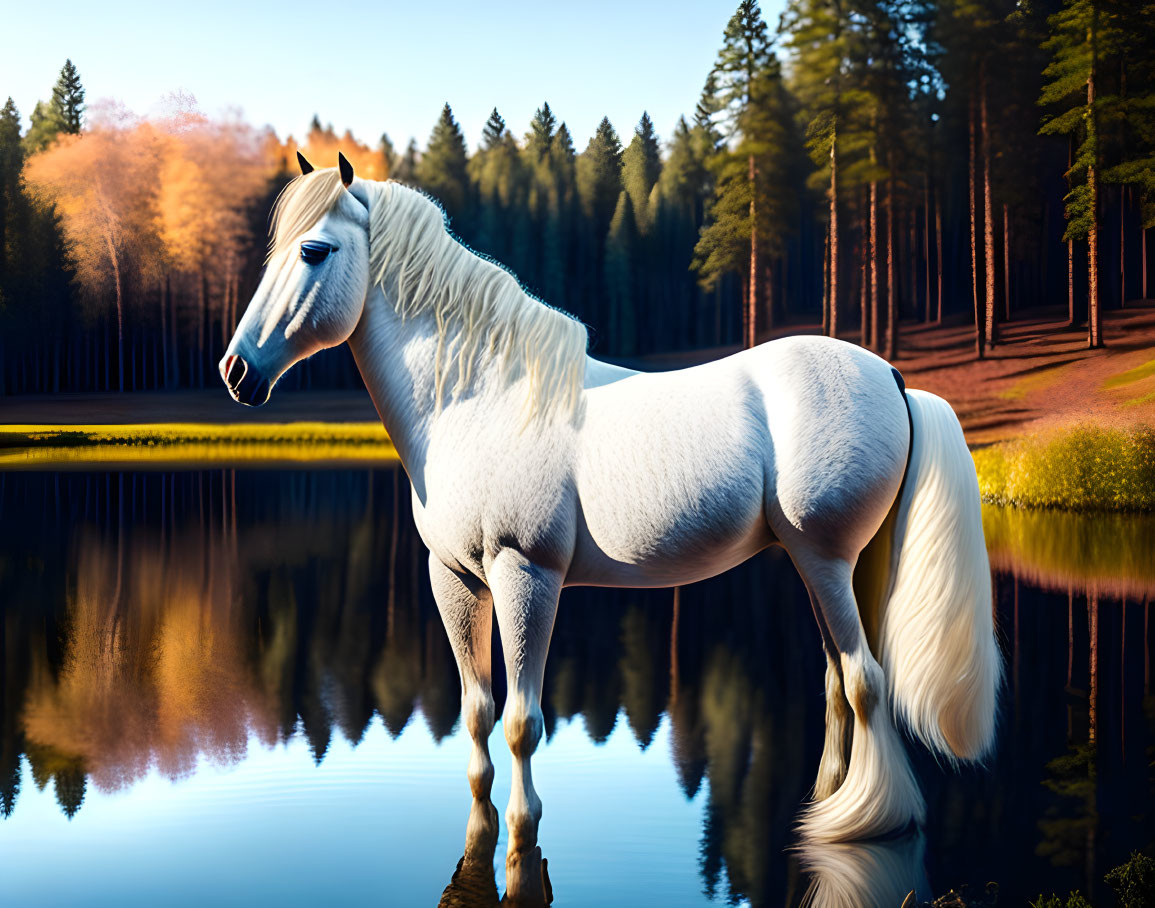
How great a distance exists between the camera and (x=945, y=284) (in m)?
19.0

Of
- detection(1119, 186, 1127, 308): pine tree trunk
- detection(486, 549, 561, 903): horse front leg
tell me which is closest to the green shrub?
detection(486, 549, 561, 903): horse front leg

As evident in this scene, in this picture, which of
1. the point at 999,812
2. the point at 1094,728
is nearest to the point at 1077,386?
the point at 1094,728

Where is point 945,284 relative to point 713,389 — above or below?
above

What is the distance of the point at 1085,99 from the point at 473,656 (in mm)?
19039

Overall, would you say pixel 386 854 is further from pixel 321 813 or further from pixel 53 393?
pixel 53 393

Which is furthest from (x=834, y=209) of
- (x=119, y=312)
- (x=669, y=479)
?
(x=119, y=312)

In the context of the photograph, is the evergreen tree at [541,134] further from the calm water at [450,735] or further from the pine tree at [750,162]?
the calm water at [450,735]

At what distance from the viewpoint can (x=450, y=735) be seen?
12.4 ft

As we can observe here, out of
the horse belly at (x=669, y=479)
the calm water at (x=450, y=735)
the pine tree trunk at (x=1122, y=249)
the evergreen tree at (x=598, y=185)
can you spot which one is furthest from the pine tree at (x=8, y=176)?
the pine tree trunk at (x=1122, y=249)

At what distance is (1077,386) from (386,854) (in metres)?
15.7

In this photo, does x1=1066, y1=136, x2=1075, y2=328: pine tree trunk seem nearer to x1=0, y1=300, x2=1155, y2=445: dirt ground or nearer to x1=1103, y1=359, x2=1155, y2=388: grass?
x1=0, y1=300, x2=1155, y2=445: dirt ground

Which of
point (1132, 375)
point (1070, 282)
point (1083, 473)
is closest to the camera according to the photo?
point (1083, 473)

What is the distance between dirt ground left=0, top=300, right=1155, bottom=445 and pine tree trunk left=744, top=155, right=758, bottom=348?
99cm

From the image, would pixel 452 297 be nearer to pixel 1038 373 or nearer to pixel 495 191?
pixel 1038 373
